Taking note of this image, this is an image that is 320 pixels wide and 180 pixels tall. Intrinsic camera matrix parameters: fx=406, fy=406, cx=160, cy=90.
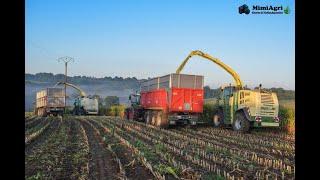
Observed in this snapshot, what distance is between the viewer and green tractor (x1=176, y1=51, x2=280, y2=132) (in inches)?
878

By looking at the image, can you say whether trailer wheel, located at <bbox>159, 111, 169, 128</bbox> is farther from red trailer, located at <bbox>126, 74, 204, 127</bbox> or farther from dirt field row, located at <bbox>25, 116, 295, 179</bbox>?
dirt field row, located at <bbox>25, 116, 295, 179</bbox>

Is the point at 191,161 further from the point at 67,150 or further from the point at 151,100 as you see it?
the point at 151,100

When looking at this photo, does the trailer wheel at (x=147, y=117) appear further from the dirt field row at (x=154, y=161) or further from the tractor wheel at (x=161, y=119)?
the dirt field row at (x=154, y=161)

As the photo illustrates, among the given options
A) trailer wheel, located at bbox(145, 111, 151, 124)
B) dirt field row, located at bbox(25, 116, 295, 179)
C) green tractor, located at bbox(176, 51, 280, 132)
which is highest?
green tractor, located at bbox(176, 51, 280, 132)

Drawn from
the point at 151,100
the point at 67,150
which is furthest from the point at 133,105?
the point at 67,150

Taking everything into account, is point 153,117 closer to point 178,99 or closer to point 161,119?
point 161,119

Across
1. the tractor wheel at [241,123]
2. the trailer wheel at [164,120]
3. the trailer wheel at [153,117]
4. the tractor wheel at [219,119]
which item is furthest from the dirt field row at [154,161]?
the trailer wheel at [153,117]

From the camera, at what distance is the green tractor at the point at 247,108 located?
22297 millimetres

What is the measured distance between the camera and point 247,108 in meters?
22.7

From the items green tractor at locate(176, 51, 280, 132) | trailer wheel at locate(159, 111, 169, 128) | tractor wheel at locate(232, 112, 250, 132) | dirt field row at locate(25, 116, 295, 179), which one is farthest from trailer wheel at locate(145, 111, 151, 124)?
dirt field row at locate(25, 116, 295, 179)
